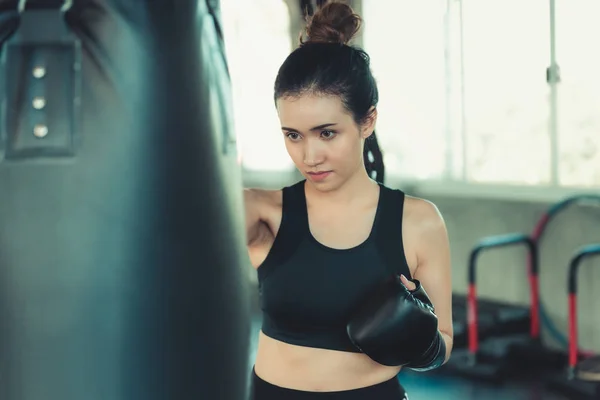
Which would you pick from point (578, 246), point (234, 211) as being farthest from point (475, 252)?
point (234, 211)

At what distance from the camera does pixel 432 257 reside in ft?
3.56

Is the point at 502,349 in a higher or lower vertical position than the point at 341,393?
lower

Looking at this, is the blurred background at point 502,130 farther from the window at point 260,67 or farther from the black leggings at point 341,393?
the black leggings at point 341,393

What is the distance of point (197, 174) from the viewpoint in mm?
563

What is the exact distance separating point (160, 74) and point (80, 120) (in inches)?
2.7

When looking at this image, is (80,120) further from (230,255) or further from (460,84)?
(460,84)

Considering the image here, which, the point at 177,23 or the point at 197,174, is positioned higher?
the point at 177,23

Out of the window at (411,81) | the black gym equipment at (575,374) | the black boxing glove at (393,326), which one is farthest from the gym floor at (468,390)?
the black boxing glove at (393,326)

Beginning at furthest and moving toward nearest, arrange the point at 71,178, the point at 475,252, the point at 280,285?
the point at 475,252
the point at 280,285
the point at 71,178

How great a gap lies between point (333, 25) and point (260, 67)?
411 cm

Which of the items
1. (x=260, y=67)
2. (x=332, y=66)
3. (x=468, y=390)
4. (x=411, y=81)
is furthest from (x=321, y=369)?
(x=260, y=67)

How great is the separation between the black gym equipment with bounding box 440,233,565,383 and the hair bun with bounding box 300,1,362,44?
2225 millimetres

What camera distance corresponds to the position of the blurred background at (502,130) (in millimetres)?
3275

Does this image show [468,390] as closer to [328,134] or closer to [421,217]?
[421,217]
